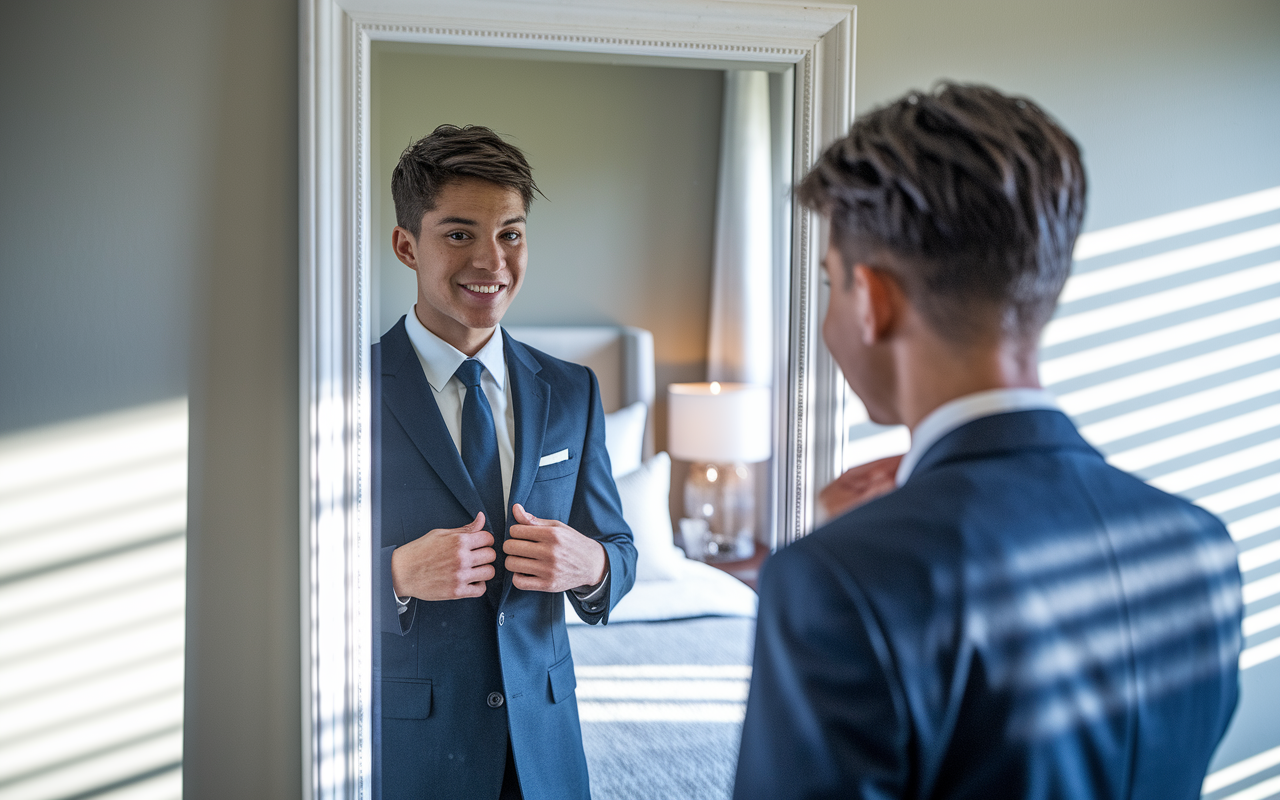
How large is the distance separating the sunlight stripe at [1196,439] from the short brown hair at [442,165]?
1.47 m

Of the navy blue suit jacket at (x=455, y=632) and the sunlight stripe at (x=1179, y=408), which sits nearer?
the navy blue suit jacket at (x=455, y=632)

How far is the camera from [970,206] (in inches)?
32.1

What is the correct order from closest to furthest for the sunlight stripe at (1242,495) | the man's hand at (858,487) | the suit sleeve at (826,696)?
the suit sleeve at (826,696) → the man's hand at (858,487) → the sunlight stripe at (1242,495)

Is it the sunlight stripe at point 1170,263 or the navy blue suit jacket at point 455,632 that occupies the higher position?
the sunlight stripe at point 1170,263

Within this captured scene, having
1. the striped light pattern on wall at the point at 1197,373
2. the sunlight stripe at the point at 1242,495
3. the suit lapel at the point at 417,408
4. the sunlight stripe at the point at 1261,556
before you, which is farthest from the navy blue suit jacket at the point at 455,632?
the sunlight stripe at the point at 1261,556

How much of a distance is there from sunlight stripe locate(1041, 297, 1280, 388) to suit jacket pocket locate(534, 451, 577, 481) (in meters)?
1.04

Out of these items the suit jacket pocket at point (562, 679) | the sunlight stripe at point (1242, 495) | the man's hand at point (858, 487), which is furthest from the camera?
the sunlight stripe at point (1242, 495)

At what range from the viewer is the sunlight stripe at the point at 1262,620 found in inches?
80.4

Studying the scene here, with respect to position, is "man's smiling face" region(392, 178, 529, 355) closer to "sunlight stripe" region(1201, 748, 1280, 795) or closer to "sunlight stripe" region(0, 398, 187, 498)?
"sunlight stripe" region(0, 398, 187, 498)

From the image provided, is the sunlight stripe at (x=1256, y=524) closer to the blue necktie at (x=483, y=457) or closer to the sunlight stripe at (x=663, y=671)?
the sunlight stripe at (x=663, y=671)

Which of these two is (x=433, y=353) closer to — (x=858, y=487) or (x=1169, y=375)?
(x=858, y=487)

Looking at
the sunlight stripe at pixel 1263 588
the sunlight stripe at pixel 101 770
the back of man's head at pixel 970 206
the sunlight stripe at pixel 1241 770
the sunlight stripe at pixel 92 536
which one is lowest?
the sunlight stripe at pixel 1241 770

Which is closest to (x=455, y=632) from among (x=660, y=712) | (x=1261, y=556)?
(x=660, y=712)

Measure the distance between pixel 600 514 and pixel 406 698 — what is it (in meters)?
0.48
